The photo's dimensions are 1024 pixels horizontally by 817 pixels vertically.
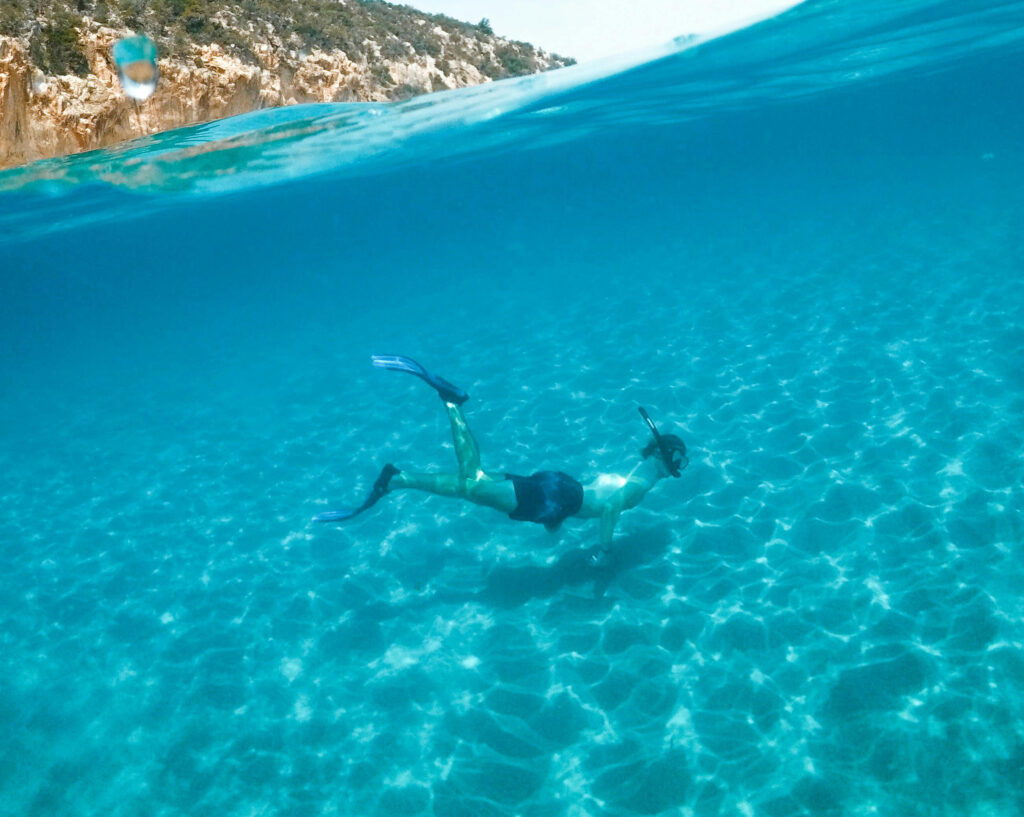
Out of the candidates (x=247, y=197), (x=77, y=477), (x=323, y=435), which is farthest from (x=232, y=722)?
(x=247, y=197)

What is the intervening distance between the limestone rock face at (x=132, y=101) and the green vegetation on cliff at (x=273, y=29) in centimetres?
28

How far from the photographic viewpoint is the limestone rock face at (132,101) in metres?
18.4

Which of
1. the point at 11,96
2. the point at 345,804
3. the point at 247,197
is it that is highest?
the point at 11,96

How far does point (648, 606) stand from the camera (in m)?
8.11

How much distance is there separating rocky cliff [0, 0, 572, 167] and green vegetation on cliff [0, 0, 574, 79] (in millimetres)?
41

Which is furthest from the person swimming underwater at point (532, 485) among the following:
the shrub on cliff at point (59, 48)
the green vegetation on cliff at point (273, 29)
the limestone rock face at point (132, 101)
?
the green vegetation on cliff at point (273, 29)

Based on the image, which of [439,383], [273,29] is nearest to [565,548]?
[439,383]

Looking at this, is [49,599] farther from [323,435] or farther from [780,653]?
[780,653]

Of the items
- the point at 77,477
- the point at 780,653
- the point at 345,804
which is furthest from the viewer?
the point at 77,477

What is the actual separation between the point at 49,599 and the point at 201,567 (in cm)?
214

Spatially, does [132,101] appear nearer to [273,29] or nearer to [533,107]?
[273,29]

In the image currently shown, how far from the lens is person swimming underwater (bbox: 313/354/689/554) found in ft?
25.9

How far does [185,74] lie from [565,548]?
1840 cm

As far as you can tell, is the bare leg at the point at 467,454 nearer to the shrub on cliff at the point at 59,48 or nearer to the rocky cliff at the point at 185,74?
the rocky cliff at the point at 185,74
